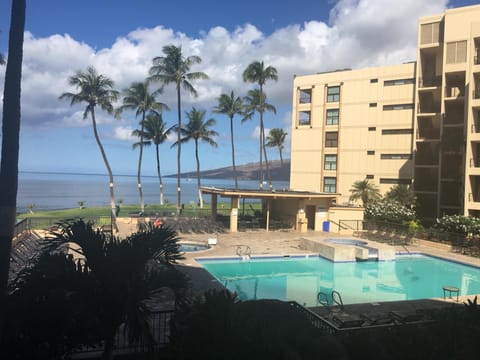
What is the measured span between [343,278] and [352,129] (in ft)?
78.9

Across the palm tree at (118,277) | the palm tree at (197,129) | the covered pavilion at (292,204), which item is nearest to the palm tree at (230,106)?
the palm tree at (197,129)

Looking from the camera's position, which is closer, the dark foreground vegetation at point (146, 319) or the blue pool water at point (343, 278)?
the dark foreground vegetation at point (146, 319)

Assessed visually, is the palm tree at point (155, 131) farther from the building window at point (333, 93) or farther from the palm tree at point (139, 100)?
the building window at point (333, 93)

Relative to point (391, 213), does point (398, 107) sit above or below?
above

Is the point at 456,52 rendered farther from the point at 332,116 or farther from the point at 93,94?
the point at 93,94

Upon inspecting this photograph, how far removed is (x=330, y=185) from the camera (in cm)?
4066

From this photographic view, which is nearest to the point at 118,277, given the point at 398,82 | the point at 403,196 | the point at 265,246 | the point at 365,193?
the point at 265,246

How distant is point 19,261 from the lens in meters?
14.7

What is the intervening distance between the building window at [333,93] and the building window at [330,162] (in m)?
5.89

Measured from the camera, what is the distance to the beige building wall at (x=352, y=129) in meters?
36.9

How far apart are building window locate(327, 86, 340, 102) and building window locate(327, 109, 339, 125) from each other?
1129 millimetres

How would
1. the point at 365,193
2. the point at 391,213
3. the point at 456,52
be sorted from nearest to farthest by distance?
the point at 391,213 < the point at 456,52 < the point at 365,193

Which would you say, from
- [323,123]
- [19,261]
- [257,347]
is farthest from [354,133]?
[257,347]

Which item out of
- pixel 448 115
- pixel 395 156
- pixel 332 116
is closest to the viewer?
pixel 448 115
